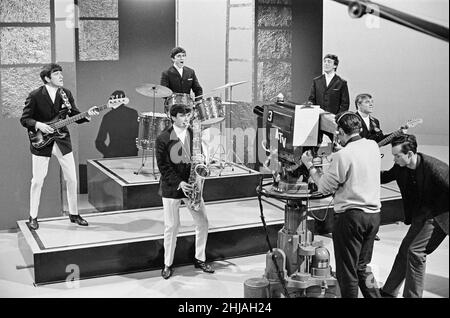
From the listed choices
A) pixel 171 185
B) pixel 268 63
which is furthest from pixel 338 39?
pixel 268 63

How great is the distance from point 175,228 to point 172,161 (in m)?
0.52

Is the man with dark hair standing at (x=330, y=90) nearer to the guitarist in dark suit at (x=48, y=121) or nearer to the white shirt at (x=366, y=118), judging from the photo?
the white shirt at (x=366, y=118)

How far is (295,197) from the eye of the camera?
15.9 ft

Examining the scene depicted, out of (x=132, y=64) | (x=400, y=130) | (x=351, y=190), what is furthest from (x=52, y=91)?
(x=400, y=130)

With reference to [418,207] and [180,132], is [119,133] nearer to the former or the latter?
[180,132]

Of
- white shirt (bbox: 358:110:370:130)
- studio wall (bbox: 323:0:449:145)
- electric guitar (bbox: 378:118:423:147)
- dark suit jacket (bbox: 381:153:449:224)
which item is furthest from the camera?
white shirt (bbox: 358:110:370:130)

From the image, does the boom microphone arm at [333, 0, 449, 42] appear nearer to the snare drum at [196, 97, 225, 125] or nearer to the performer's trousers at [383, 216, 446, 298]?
the performer's trousers at [383, 216, 446, 298]

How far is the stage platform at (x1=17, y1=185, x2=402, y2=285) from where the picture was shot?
19.1 ft

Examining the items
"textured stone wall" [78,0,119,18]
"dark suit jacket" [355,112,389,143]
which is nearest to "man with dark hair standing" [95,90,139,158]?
"textured stone wall" [78,0,119,18]

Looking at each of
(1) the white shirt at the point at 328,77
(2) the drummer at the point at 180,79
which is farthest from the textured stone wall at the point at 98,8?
(1) the white shirt at the point at 328,77

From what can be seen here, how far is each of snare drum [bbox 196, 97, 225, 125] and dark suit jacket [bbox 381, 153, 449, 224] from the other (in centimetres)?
297

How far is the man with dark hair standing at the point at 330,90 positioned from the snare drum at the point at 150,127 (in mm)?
1466

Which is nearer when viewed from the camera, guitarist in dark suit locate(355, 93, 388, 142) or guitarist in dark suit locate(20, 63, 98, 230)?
guitarist in dark suit locate(355, 93, 388, 142)

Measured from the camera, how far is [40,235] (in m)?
6.15
